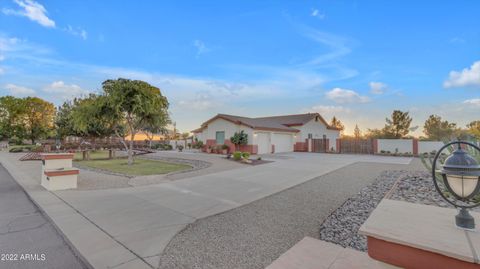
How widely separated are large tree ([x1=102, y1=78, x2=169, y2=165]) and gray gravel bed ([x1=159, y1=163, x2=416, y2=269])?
1033 centimetres

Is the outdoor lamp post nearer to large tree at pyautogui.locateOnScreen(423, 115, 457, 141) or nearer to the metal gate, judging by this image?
the metal gate

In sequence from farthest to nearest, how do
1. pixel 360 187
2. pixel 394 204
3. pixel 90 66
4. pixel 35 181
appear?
pixel 90 66 → pixel 35 181 → pixel 360 187 → pixel 394 204

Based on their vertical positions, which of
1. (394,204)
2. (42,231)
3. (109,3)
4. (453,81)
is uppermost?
(109,3)

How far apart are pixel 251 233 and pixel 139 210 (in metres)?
2.72

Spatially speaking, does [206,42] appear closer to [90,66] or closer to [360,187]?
[90,66]

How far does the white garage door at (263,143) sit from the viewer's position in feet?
67.8

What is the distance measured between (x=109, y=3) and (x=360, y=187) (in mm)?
13267

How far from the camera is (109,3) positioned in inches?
390

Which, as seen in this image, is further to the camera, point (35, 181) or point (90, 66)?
point (90, 66)

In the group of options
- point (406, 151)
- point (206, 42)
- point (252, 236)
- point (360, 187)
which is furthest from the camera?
point (406, 151)

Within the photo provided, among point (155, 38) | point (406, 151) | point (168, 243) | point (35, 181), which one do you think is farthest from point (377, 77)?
point (35, 181)

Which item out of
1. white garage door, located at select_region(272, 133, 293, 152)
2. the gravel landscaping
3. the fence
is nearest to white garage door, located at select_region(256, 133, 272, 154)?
white garage door, located at select_region(272, 133, 293, 152)

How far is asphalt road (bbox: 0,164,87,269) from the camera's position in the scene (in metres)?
2.75

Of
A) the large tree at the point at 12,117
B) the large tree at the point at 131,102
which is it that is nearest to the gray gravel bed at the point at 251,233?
the large tree at the point at 131,102
